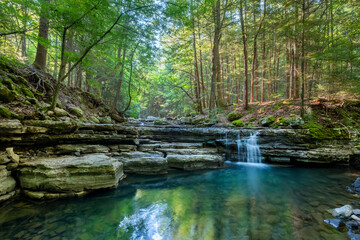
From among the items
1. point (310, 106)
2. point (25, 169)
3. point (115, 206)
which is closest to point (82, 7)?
point (25, 169)

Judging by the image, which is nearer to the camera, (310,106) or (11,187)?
(11,187)

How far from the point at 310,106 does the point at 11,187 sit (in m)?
14.1

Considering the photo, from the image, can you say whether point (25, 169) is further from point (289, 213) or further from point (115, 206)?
point (289, 213)

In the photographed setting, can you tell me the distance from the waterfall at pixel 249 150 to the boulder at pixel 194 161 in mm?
1613

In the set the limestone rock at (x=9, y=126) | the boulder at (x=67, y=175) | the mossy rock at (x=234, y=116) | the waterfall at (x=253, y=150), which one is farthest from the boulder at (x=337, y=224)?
the mossy rock at (x=234, y=116)

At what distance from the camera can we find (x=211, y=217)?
3.76m

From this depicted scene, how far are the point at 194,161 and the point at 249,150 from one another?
353 cm

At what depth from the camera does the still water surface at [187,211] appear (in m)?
3.14

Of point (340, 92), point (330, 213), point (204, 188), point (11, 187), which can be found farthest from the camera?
point (340, 92)

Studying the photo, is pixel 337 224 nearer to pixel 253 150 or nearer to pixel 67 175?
pixel 253 150

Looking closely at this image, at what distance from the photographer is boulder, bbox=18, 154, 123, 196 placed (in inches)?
163

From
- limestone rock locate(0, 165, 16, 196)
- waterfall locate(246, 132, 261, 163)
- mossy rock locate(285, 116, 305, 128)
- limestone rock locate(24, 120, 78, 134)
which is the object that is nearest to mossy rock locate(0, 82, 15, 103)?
limestone rock locate(24, 120, 78, 134)

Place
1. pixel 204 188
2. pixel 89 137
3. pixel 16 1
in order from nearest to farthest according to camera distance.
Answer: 1. pixel 16 1
2. pixel 204 188
3. pixel 89 137

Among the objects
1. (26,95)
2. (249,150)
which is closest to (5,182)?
(26,95)
